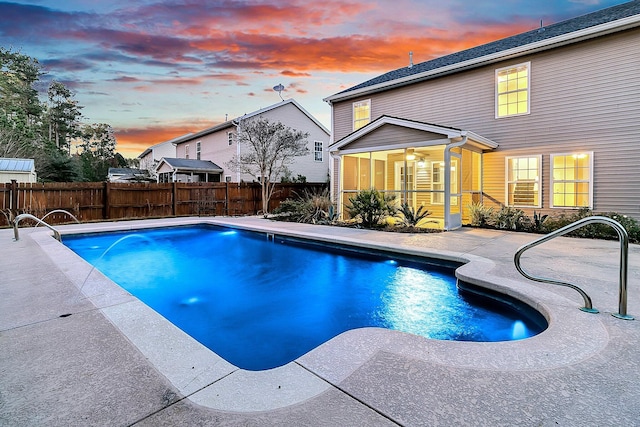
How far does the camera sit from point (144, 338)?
2.58 metres

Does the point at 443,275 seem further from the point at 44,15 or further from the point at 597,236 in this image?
the point at 44,15

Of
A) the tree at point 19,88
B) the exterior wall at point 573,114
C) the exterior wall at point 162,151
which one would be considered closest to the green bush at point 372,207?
the exterior wall at point 573,114

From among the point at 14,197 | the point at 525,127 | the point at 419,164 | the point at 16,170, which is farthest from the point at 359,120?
the point at 16,170

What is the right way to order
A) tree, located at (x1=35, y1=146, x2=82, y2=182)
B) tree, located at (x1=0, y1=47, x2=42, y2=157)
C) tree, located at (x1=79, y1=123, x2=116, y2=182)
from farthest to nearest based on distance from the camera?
tree, located at (x1=79, y1=123, x2=116, y2=182)
tree, located at (x1=35, y1=146, x2=82, y2=182)
tree, located at (x1=0, y1=47, x2=42, y2=157)

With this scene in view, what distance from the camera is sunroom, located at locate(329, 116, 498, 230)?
368 inches

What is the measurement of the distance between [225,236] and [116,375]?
8697 millimetres

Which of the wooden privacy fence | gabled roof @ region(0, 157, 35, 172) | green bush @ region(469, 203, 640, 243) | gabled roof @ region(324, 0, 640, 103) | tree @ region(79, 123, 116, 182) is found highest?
tree @ region(79, 123, 116, 182)

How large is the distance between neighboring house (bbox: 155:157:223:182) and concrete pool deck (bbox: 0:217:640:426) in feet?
55.5

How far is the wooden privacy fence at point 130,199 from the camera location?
11125 mm

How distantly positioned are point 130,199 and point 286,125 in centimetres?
1020

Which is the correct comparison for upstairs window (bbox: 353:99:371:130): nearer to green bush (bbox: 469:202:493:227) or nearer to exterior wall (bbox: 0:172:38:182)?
green bush (bbox: 469:202:493:227)

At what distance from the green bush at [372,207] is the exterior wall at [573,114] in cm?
344

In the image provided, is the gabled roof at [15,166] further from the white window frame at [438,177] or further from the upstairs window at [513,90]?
the upstairs window at [513,90]

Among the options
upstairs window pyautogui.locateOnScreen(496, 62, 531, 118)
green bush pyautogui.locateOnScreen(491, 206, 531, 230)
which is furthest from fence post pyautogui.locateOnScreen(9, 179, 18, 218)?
upstairs window pyautogui.locateOnScreen(496, 62, 531, 118)
